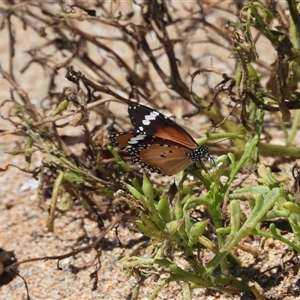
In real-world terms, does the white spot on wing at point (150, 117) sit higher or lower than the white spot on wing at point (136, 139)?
higher

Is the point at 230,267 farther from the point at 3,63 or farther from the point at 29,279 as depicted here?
the point at 3,63

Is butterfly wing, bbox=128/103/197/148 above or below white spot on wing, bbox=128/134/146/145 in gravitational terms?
above

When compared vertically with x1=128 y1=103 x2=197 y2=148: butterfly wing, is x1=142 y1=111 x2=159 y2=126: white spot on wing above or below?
above

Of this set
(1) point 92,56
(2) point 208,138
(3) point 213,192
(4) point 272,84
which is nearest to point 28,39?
(1) point 92,56

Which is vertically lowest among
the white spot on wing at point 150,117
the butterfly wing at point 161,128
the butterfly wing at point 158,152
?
the butterfly wing at point 158,152

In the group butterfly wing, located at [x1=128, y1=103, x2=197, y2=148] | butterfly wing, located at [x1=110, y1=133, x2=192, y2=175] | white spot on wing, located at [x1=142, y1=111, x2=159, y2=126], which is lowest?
butterfly wing, located at [x1=110, y1=133, x2=192, y2=175]

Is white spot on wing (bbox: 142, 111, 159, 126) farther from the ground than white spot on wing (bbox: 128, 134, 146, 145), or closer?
farther from the ground
